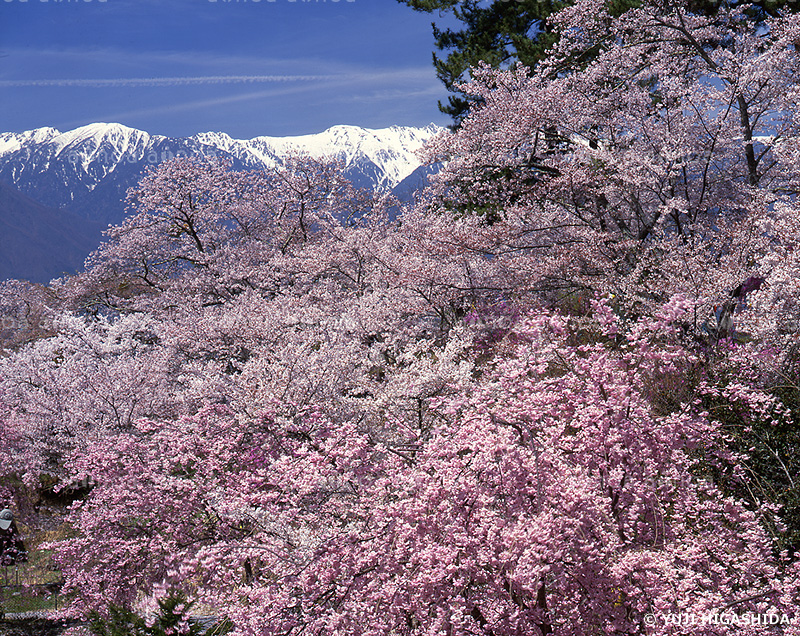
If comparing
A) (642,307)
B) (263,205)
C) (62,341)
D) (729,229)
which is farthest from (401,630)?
(263,205)

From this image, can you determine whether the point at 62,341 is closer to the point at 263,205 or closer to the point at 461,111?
the point at 263,205

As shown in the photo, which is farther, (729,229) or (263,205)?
(263,205)

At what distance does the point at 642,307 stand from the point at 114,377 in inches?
497

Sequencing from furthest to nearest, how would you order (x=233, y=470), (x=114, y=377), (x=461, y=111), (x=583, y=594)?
(x=461, y=111)
(x=114, y=377)
(x=233, y=470)
(x=583, y=594)

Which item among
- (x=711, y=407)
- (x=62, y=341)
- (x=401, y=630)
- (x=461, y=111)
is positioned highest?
(x=461, y=111)

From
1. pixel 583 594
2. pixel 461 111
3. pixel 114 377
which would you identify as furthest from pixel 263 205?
pixel 583 594

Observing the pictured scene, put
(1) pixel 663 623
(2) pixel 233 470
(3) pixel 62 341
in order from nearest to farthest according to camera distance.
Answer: (1) pixel 663 623
(2) pixel 233 470
(3) pixel 62 341

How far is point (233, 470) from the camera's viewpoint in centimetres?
900

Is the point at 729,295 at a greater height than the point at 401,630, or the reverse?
the point at 729,295

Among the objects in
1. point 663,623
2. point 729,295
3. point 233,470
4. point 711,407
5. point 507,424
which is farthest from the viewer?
point 729,295

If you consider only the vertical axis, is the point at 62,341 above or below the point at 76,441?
above

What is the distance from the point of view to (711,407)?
7.62 m

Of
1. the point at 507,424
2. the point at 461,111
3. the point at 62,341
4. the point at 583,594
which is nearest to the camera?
the point at 583,594

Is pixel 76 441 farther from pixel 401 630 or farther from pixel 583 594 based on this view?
pixel 583 594
